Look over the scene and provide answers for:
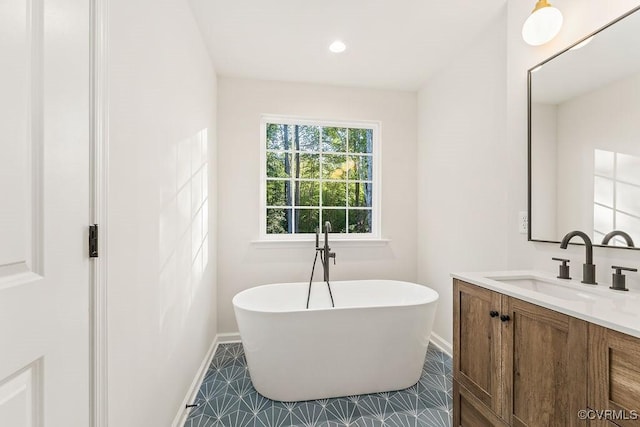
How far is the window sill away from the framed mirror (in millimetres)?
1556

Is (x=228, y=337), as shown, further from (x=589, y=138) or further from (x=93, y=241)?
(x=589, y=138)

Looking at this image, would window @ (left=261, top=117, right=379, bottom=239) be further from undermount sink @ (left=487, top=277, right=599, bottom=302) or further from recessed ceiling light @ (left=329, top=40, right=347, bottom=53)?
undermount sink @ (left=487, top=277, right=599, bottom=302)

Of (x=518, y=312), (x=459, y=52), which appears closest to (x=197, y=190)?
(x=518, y=312)

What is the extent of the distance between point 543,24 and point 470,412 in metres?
2.01

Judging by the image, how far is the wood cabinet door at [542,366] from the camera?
967 mm

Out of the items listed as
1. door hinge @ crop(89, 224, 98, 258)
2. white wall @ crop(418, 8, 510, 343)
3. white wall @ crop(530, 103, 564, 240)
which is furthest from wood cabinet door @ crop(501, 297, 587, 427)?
door hinge @ crop(89, 224, 98, 258)

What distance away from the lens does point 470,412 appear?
1470mm

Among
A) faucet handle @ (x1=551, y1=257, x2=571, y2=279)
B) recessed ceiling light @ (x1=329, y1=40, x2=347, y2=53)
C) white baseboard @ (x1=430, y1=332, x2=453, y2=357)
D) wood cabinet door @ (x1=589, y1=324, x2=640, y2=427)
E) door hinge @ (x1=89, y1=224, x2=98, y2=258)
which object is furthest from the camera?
white baseboard @ (x1=430, y1=332, x2=453, y2=357)

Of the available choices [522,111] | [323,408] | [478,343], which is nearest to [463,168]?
[522,111]

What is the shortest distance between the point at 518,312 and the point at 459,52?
2.20 meters

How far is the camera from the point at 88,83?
91 centimetres

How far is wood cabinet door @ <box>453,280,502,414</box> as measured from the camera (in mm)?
1304

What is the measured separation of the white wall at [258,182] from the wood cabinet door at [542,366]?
1.95 metres

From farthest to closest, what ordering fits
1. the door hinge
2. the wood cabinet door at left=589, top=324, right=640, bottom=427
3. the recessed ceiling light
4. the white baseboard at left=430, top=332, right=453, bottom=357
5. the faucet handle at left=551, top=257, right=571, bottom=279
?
the white baseboard at left=430, top=332, right=453, bottom=357, the recessed ceiling light, the faucet handle at left=551, top=257, right=571, bottom=279, the door hinge, the wood cabinet door at left=589, top=324, right=640, bottom=427
